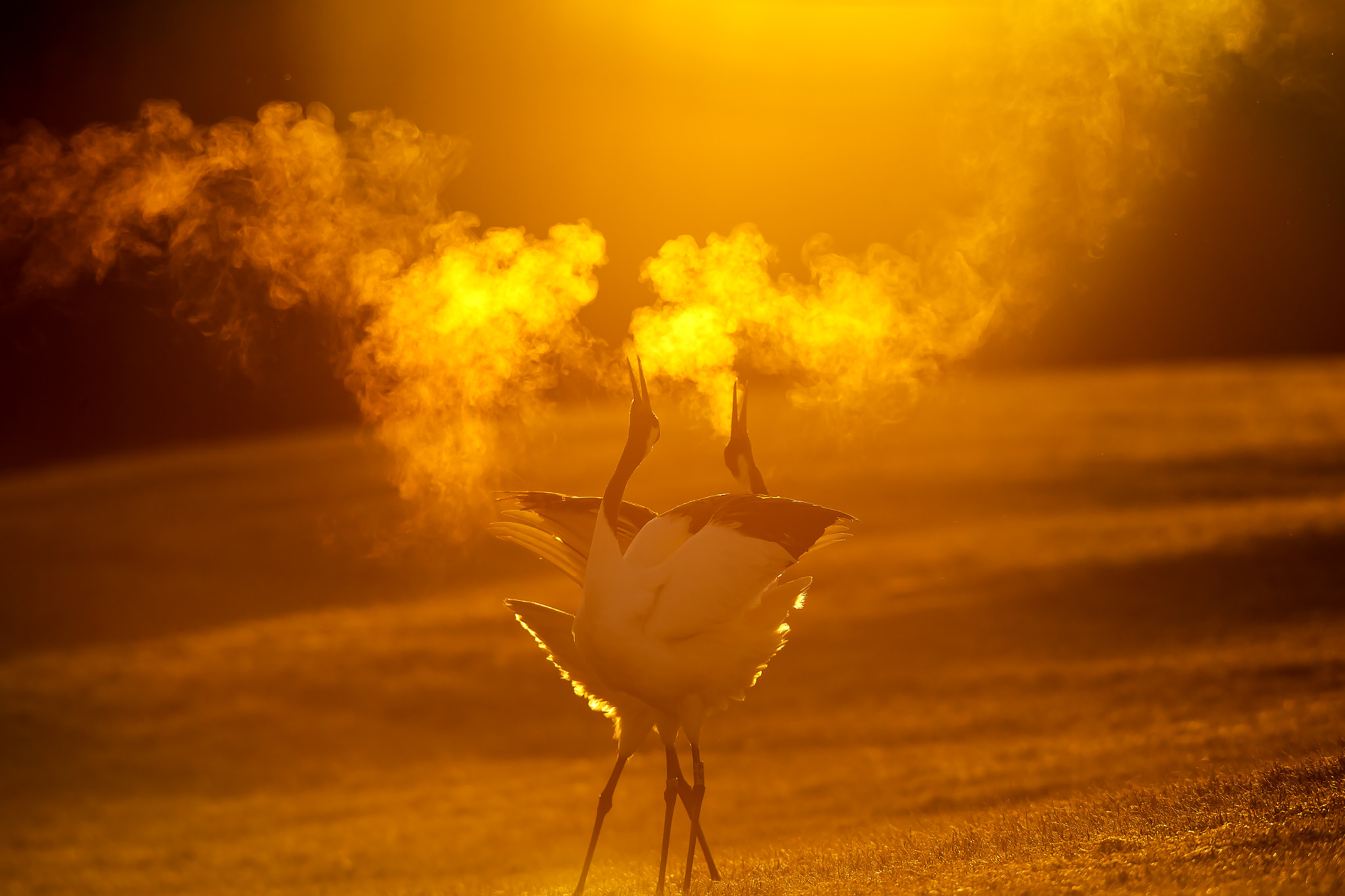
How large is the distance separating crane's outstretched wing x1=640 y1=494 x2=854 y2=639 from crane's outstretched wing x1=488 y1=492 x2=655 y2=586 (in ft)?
3.38

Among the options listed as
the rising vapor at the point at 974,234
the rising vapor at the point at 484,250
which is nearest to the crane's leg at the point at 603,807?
the rising vapor at the point at 974,234

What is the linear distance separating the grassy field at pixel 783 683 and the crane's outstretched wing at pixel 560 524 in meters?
2.17

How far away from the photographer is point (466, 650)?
70.7 ft

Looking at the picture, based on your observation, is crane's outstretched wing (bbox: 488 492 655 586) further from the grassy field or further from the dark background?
the dark background

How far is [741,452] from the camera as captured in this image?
9.09 m

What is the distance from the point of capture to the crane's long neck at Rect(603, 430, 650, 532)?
8492 mm

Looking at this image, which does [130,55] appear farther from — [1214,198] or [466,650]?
[1214,198]

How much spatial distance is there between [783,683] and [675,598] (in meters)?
12.2

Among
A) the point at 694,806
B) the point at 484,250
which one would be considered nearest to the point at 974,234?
the point at 484,250

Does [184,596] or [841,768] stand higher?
[184,596]

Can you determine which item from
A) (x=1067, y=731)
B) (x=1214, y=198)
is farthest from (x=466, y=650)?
(x=1214, y=198)

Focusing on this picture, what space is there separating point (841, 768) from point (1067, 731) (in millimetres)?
2792

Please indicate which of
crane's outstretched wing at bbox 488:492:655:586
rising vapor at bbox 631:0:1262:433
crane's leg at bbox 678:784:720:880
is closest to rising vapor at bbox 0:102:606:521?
rising vapor at bbox 631:0:1262:433

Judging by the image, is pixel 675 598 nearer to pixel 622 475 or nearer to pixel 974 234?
pixel 622 475
